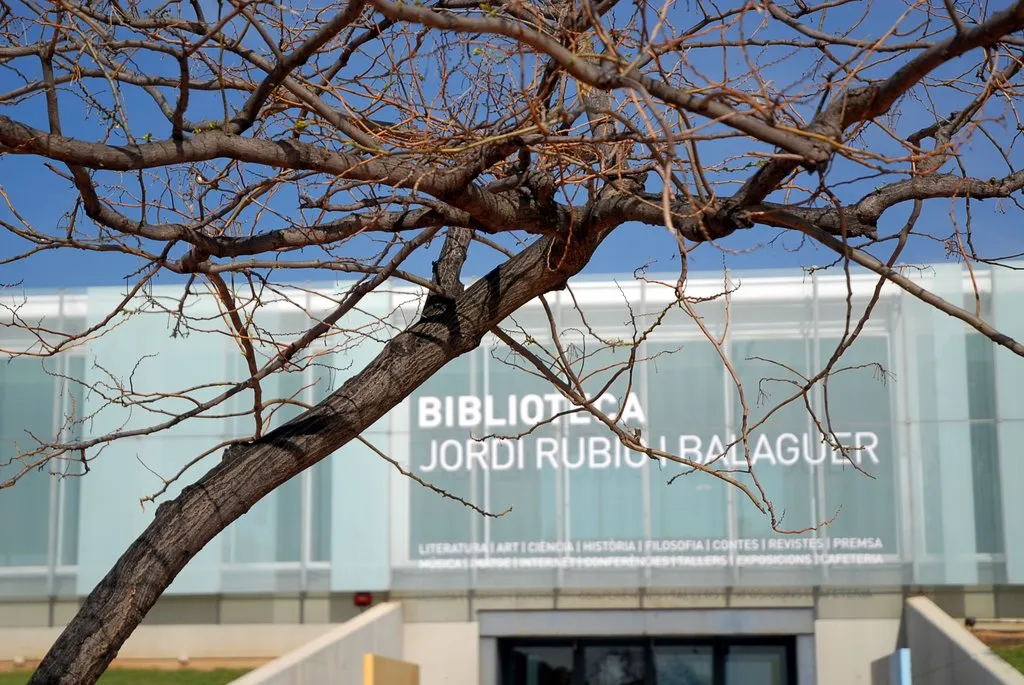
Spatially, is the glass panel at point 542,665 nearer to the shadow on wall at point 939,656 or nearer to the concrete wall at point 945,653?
the shadow on wall at point 939,656

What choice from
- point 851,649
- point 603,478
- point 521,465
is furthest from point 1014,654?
point 521,465

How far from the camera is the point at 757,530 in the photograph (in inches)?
634

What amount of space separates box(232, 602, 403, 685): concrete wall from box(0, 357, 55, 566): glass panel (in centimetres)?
473

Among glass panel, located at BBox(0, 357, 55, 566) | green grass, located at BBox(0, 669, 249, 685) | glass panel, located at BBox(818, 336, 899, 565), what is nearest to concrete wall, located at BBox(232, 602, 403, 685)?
green grass, located at BBox(0, 669, 249, 685)

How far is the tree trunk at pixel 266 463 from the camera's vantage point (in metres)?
4.43

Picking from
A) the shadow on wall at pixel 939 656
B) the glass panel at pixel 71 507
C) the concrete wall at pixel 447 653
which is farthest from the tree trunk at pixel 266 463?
the glass panel at pixel 71 507

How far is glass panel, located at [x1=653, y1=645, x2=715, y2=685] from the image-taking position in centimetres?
1694

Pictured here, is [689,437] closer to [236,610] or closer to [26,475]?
[236,610]

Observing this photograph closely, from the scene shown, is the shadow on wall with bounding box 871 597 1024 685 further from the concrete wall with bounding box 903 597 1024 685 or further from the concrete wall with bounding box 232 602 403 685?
the concrete wall with bounding box 232 602 403 685

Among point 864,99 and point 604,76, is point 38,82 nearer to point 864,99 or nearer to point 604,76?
point 604,76

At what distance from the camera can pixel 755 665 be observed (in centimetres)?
1691

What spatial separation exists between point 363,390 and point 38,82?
2.17 meters

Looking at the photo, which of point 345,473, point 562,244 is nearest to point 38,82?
point 562,244

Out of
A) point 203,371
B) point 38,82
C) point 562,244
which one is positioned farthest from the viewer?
point 203,371
